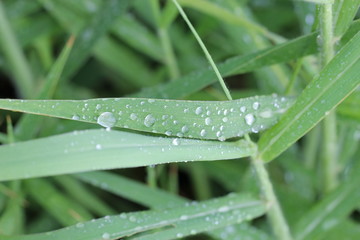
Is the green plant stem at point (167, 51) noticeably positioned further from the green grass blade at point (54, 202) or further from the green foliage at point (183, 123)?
the green grass blade at point (54, 202)

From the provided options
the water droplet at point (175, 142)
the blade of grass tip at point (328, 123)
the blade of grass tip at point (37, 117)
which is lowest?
the water droplet at point (175, 142)

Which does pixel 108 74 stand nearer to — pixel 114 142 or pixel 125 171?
pixel 125 171

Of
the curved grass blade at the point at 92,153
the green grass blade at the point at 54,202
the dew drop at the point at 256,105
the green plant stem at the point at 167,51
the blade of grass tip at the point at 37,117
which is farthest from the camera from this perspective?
the green plant stem at the point at 167,51

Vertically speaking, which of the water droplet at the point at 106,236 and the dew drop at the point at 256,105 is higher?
the dew drop at the point at 256,105

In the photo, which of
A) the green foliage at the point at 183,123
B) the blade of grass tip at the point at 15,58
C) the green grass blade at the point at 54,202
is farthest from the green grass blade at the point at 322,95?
the blade of grass tip at the point at 15,58

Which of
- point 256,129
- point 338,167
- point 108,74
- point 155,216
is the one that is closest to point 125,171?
point 108,74

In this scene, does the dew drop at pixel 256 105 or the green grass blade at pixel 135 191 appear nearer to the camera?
the dew drop at pixel 256 105

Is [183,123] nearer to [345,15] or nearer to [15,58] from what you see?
[345,15]

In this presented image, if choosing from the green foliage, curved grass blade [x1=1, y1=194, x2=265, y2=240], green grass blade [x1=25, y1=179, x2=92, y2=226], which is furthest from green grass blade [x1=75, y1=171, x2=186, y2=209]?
curved grass blade [x1=1, y1=194, x2=265, y2=240]
